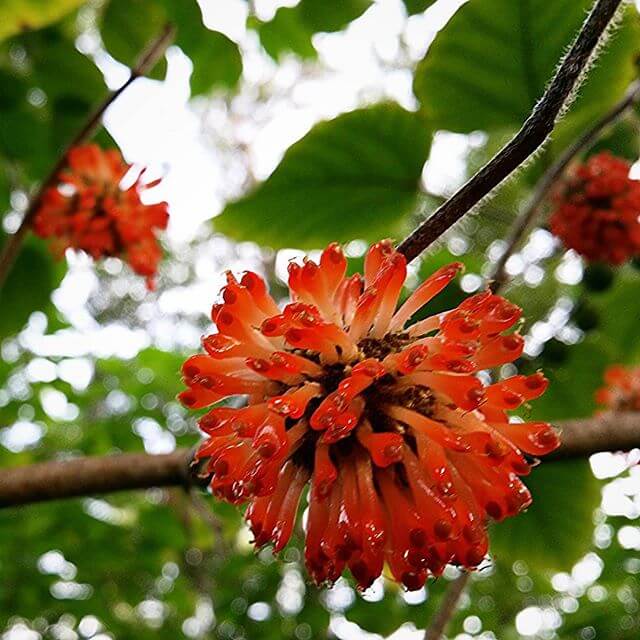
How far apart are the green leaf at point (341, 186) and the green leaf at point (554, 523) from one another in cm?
102

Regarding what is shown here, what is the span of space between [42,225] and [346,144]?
1.15 metres

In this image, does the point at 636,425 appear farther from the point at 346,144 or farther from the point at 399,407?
the point at 346,144

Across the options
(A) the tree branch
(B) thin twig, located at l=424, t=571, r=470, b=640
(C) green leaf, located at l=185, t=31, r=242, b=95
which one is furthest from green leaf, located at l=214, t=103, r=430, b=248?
(B) thin twig, located at l=424, t=571, r=470, b=640

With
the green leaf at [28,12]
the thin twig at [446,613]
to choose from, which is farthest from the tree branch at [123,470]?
the green leaf at [28,12]

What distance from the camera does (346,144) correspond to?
254 centimetres

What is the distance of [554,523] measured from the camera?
2746mm

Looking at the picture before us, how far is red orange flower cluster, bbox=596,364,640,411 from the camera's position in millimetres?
3037

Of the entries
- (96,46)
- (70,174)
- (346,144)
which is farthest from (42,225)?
(96,46)

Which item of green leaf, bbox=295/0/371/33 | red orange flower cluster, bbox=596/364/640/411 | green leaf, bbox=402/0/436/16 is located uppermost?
green leaf, bbox=402/0/436/16

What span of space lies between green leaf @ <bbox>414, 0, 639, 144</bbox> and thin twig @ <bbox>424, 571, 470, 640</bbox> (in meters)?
1.31

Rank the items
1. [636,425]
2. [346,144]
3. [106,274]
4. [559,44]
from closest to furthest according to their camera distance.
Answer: [636,425] → [559,44] → [346,144] → [106,274]

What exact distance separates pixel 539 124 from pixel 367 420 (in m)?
0.50

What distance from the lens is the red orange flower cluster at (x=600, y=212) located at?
256 centimetres

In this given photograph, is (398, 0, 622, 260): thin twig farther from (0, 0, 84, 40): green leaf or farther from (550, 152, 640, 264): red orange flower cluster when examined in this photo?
(0, 0, 84, 40): green leaf
